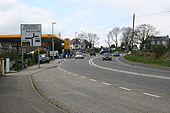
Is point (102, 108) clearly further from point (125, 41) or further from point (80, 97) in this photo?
point (125, 41)

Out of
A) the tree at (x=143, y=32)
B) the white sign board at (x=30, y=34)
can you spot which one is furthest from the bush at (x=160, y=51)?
the tree at (x=143, y=32)

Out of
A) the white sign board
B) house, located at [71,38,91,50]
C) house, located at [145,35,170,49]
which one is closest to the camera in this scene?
the white sign board

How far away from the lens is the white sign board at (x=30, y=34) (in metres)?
47.9

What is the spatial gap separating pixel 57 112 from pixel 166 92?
6177mm

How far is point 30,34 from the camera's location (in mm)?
48438

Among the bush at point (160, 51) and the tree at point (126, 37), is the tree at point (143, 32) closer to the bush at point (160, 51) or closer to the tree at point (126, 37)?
the tree at point (126, 37)

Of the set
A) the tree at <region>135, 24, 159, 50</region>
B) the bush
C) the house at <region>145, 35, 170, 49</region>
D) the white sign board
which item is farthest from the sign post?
the tree at <region>135, 24, 159, 50</region>

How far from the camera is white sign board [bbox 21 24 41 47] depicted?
4788 cm

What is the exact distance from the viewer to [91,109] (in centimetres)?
1060

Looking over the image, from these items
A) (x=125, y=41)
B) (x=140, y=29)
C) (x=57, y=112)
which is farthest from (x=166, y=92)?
(x=125, y=41)

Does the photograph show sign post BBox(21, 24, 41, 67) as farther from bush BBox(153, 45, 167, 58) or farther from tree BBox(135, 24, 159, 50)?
tree BBox(135, 24, 159, 50)

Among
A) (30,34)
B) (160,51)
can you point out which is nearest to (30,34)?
(30,34)

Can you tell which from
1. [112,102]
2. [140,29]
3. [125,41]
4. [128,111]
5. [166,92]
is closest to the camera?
[128,111]

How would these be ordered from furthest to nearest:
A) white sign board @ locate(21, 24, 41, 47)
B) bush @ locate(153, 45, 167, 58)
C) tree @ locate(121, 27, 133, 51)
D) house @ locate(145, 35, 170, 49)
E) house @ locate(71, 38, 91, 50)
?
house @ locate(71, 38, 91, 50) < tree @ locate(121, 27, 133, 51) < house @ locate(145, 35, 170, 49) < bush @ locate(153, 45, 167, 58) < white sign board @ locate(21, 24, 41, 47)
